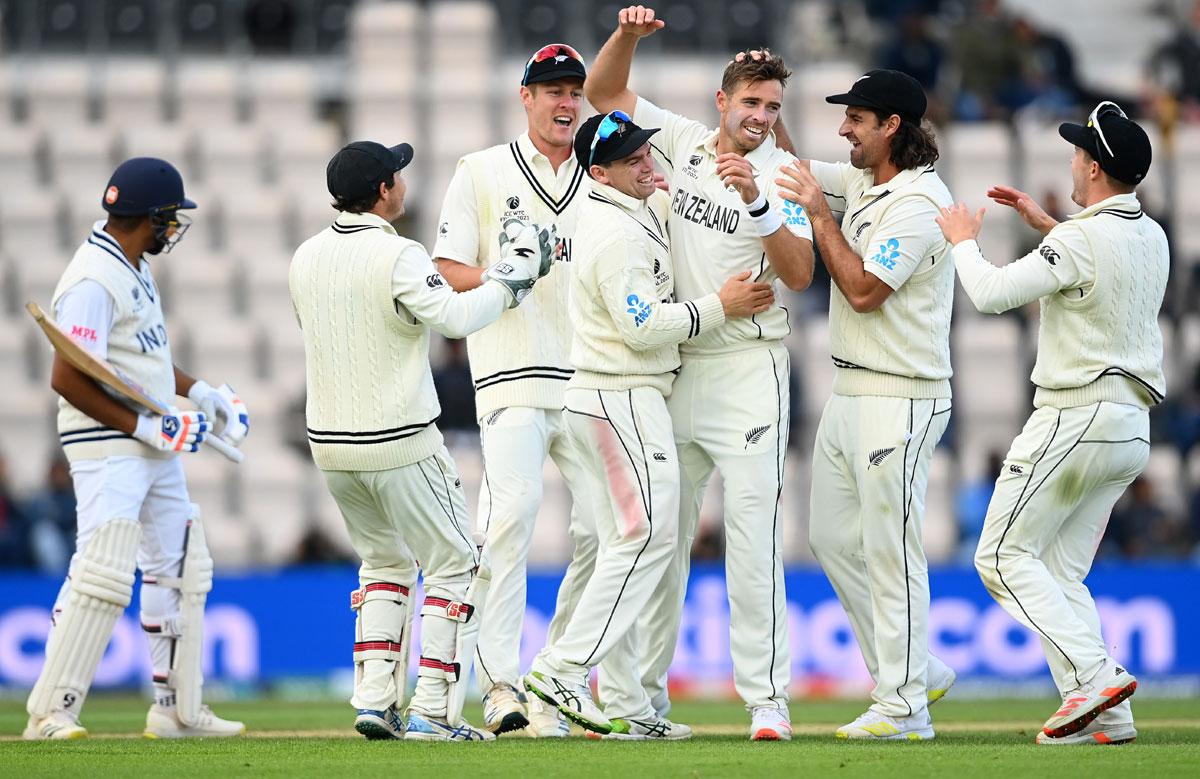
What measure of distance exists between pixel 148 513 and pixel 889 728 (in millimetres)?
3590

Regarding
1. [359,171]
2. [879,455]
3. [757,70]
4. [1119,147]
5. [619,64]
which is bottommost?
[879,455]

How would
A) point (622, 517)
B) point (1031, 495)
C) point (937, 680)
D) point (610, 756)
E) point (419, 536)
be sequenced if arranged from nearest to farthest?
point (610, 756) < point (419, 536) < point (622, 517) < point (1031, 495) < point (937, 680)

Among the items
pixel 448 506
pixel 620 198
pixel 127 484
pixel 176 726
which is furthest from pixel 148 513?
pixel 620 198

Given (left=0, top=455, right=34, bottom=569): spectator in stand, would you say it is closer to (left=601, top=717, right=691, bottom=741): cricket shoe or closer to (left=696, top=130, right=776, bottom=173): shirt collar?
(left=601, top=717, right=691, bottom=741): cricket shoe

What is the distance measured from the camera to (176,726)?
8086mm

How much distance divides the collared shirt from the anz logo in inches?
15.7

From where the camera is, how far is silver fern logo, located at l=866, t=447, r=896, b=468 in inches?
290

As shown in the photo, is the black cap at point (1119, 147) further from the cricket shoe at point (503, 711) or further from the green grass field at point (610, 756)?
the cricket shoe at point (503, 711)

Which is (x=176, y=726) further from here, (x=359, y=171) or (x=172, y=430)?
(x=359, y=171)

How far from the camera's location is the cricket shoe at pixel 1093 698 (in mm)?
7113

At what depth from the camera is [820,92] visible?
16.4 meters

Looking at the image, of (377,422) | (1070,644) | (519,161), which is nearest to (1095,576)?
(1070,644)

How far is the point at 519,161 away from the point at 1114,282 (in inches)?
110

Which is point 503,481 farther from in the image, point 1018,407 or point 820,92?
point 820,92
